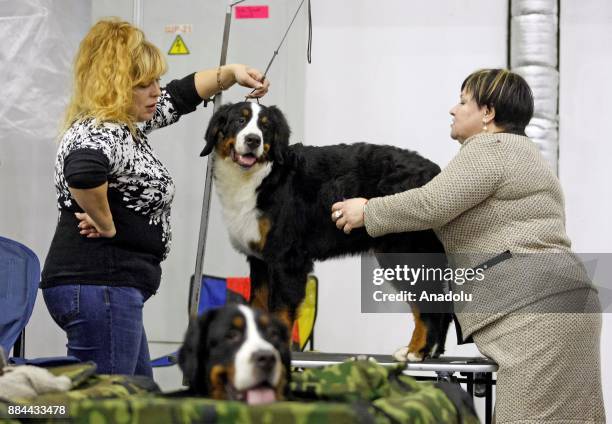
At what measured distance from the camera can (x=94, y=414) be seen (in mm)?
1018

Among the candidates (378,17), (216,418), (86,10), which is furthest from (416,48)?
(216,418)

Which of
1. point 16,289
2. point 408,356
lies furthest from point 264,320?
point 16,289

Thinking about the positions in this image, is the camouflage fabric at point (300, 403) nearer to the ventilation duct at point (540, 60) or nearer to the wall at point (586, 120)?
the ventilation duct at point (540, 60)

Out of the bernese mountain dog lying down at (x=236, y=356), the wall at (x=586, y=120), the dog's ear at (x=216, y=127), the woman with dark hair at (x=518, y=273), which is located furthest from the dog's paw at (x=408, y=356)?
the wall at (x=586, y=120)

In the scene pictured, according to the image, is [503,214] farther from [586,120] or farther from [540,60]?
[586,120]

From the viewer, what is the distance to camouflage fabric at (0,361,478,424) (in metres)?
1.00

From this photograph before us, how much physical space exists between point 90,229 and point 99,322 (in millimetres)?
259

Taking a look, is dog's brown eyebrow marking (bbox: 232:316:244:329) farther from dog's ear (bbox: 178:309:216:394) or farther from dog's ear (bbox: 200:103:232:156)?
dog's ear (bbox: 200:103:232:156)

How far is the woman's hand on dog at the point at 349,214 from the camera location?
2.35m

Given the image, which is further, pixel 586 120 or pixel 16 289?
pixel 586 120

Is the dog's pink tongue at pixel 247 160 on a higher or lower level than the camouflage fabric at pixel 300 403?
higher

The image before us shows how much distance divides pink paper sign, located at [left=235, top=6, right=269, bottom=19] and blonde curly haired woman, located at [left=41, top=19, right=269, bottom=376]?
196 centimetres

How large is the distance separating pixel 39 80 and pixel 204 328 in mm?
2967

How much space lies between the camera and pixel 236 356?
128 centimetres
